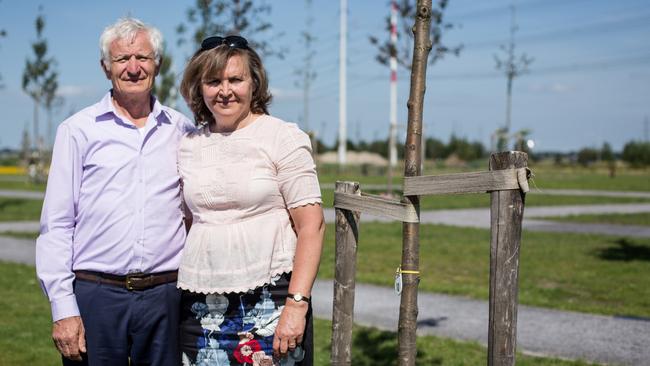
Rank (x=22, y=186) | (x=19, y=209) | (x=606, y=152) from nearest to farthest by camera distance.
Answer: (x=19, y=209) < (x=22, y=186) < (x=606, y=152)

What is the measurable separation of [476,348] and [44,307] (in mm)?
4317

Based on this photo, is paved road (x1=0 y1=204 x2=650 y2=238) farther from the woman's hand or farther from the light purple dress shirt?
the light purple dress shirt

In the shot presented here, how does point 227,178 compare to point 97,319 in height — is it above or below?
above

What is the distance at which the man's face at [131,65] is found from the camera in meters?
2.96

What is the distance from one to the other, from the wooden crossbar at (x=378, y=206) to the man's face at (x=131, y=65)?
3.10 ft

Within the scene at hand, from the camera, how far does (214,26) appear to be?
1702 cm

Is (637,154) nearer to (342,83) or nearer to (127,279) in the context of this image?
(342,83)

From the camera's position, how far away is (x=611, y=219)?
58.2ft

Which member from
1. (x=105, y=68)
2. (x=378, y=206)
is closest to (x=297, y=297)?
(x=378, y=206)

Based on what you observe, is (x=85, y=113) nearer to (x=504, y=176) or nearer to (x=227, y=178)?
(x=227, y=178)

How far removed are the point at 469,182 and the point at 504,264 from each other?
0.99ft

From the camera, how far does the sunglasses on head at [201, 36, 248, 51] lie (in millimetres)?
2826

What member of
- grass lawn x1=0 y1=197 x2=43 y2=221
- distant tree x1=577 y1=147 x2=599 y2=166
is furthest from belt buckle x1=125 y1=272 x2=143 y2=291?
distant tree x1=577 y1=147 x2=599 y2=166

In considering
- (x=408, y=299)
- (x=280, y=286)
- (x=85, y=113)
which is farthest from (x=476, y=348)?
(x=85, y=113)
